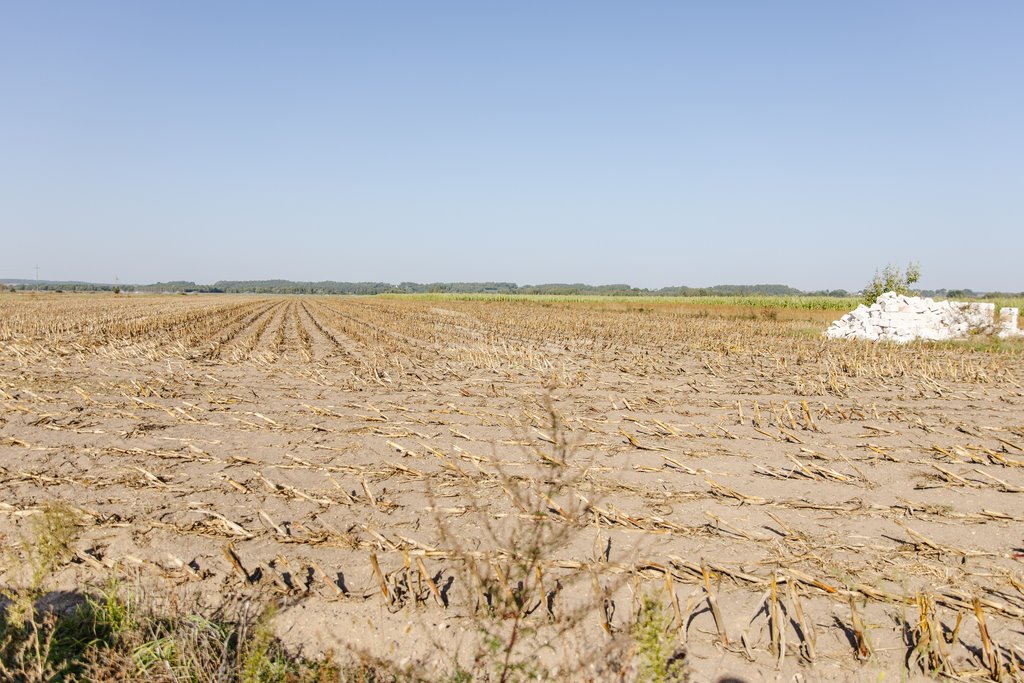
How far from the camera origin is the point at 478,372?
1247 cm

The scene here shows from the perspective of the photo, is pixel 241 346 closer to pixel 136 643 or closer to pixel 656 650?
pixel 136 643

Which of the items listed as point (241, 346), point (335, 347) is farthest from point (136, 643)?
point (241, 346)

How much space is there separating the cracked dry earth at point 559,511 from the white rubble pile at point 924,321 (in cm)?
1181

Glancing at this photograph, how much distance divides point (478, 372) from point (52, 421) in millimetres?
6941

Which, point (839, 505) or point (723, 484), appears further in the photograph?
point (723, 484)

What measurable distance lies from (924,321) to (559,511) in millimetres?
22471

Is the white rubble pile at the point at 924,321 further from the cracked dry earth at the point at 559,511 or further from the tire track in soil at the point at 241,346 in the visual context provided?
the tire track in soil at the point at 241,346

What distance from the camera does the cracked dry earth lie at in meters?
3.32

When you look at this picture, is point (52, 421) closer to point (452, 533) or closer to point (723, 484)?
point (452, 533)

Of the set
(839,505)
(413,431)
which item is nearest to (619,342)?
(413,431)

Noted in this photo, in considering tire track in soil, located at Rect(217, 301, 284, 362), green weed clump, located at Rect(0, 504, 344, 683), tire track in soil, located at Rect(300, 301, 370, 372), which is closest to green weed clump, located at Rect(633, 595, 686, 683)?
green weed clump, located at Rect(0, 504, 344, 683)

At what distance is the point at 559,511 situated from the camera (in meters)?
4.91

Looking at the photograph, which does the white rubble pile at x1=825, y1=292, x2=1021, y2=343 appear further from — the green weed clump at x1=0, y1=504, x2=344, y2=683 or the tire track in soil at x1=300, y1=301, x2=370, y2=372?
the green weed clump at x1=0, y1=504, x2=344, y2=683

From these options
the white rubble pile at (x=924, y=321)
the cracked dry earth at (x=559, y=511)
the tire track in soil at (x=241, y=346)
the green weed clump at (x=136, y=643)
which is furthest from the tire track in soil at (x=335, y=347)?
the white rubble pile at (x=924, y=321)
